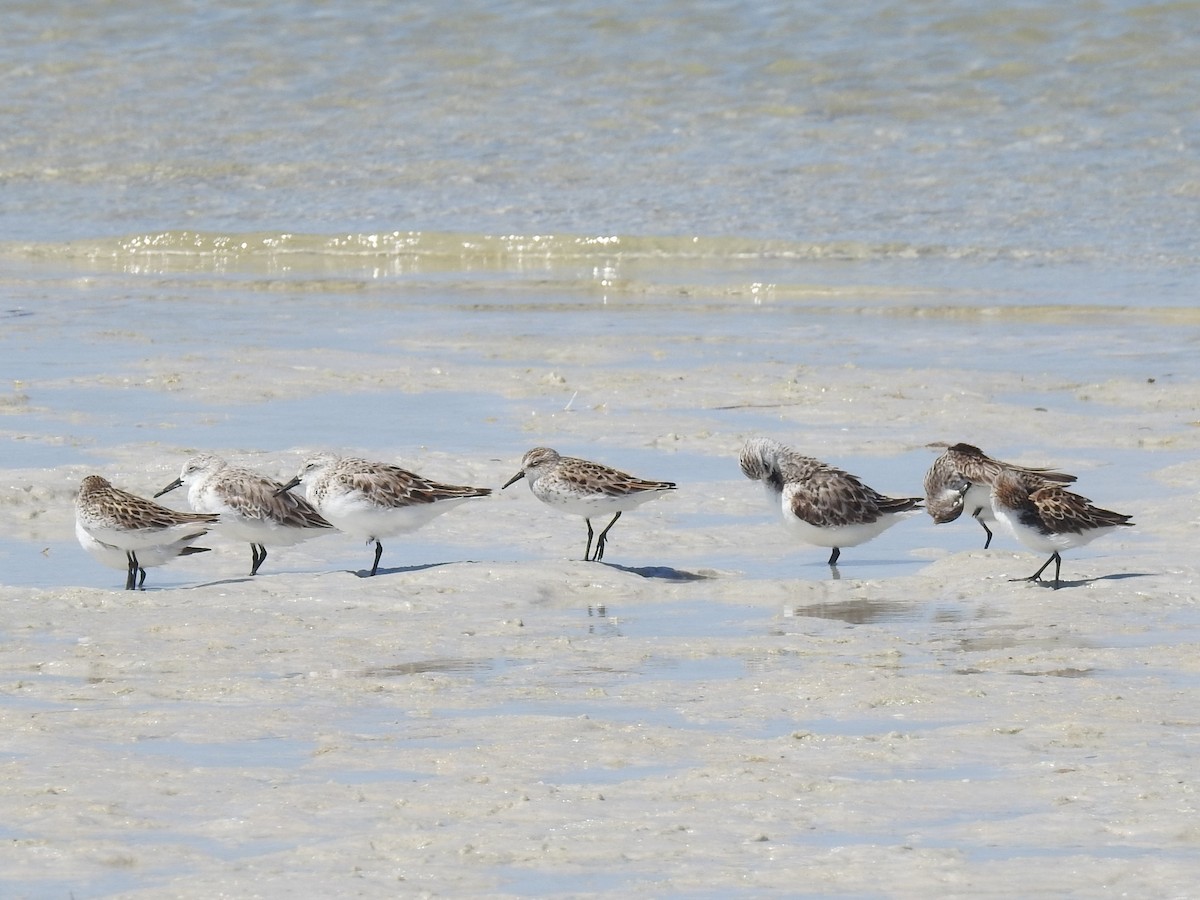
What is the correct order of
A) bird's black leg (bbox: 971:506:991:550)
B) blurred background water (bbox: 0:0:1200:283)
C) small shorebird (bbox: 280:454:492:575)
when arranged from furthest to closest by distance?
blurred background water (bbox: 0:0:1200:283), bird's black leg (bbox: 971:506:991:550), small shorebird (bbox: 280:454:492:575)

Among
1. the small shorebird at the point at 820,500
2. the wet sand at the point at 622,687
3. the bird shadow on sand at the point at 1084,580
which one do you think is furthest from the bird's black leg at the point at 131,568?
the bird shadow on sand at the point at 1084,580

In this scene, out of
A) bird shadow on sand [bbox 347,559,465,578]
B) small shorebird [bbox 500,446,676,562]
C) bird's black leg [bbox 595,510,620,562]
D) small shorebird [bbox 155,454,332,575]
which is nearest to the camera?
bird shadow on sand [bbox 347,559,465,578]

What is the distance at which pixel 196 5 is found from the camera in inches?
1377

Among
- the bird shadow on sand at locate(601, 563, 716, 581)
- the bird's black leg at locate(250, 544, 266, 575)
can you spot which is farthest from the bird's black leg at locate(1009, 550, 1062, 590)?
the bird's black leg at locate(250, 544, 266, 575)

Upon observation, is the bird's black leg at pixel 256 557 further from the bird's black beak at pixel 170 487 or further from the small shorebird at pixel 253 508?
the bird's black beak at pixel 170 487

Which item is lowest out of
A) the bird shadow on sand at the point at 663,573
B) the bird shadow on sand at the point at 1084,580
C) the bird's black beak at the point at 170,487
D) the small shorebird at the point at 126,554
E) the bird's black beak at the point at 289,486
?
the bird shadow on sand at the point at 663,573

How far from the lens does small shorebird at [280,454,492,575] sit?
1030cm

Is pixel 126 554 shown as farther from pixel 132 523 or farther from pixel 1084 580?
pixel 1084 580

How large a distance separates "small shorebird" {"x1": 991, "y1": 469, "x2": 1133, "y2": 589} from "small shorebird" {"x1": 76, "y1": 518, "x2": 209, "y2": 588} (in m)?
4.08

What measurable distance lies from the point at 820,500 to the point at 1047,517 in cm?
125

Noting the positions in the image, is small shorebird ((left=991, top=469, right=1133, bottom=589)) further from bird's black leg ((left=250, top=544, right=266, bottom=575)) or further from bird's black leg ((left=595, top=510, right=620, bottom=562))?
bird's black leg ((left=250, top=544, right=266, bottom=575))

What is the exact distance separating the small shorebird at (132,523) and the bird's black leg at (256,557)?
50cm

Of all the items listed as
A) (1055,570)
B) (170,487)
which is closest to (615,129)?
(170,487)

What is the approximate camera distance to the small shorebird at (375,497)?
33.8 ft
